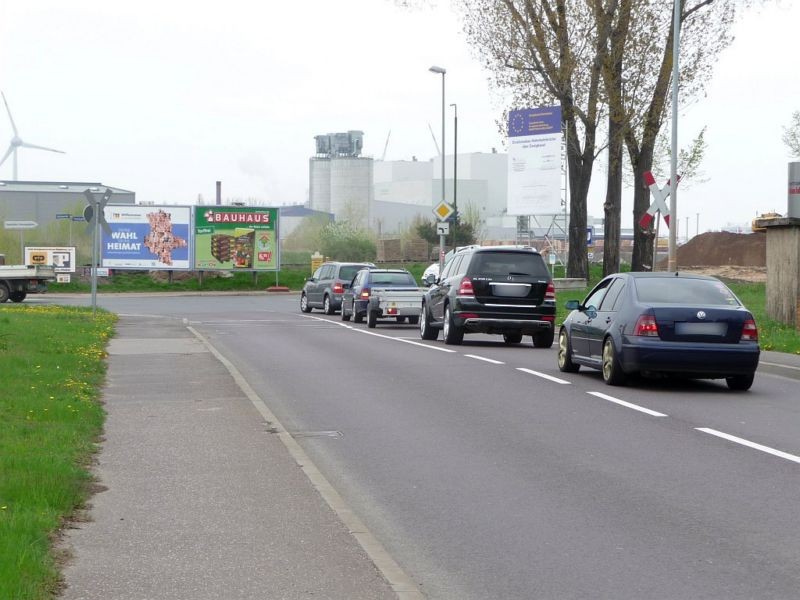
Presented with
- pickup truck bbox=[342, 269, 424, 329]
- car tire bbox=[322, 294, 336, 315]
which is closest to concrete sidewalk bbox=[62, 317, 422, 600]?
pickup truck bbox=[342, 269, 424, 329]

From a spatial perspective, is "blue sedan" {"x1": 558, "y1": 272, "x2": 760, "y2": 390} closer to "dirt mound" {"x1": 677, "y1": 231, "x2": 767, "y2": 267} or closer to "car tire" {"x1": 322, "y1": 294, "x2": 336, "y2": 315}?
"car tire" {"x1": 322, "y1": 294, "x2": 336, "y2": 315}

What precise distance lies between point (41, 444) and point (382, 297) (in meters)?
23.0

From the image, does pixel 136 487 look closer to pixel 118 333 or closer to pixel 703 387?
pixel 703 387

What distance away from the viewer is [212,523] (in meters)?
7.53

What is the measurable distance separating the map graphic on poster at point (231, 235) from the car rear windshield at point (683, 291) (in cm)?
4871

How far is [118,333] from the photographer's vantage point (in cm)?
2730

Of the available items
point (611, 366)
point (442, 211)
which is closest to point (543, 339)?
point (611, 366)

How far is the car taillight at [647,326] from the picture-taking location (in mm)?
15336

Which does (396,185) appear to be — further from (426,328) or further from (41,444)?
(41,444)

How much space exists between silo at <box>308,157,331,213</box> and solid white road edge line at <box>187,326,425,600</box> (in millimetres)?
144117

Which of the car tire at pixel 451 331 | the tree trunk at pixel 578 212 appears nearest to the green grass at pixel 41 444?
the car tire at pixel 451 331

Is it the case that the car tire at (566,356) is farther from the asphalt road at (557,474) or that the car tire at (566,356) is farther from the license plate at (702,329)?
the license plate at (702,329)

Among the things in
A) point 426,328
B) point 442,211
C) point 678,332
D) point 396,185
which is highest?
point 396,185

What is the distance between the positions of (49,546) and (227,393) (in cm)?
845
